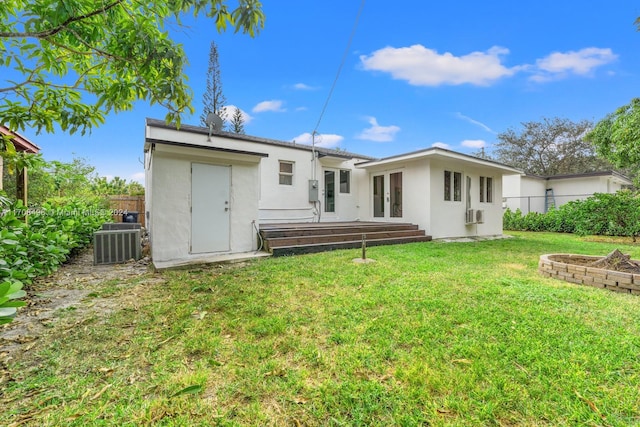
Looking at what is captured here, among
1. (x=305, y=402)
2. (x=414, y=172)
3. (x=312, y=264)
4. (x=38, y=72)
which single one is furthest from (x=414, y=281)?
(x=414, y=172)

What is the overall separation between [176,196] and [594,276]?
7603 millimetres

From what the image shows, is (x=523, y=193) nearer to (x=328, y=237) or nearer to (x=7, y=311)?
(x=328, y=237)

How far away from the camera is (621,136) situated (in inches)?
372

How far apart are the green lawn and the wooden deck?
2.87 m

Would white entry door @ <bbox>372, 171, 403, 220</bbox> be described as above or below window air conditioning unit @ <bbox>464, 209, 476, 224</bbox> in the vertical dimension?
above

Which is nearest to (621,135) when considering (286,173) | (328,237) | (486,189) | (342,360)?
(486,189)

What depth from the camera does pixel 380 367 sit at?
6.73 feet

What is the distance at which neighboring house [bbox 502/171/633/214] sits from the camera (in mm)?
16578

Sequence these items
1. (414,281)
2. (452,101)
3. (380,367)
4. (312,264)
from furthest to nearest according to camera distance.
A: (452,101) → (312,264) → (414,281) → (380,367)

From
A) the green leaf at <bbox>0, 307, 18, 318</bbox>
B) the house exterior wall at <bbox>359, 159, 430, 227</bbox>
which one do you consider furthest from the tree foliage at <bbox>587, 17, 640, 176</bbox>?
the green leaf at <bbox>0, 307, 18, 318</bbox>

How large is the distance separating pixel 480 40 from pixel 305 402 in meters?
12.8

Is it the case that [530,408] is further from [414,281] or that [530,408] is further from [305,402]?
[414,281]

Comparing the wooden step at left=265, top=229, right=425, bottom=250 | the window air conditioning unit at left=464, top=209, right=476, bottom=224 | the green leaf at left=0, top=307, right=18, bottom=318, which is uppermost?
the window air conditioning unit at left=464, top=209, right=476, bottom=224

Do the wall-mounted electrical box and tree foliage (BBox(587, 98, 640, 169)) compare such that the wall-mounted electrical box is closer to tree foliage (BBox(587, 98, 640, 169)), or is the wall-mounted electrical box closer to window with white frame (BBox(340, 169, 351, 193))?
window with white frame (BBox(340, 169, 351, 193))
